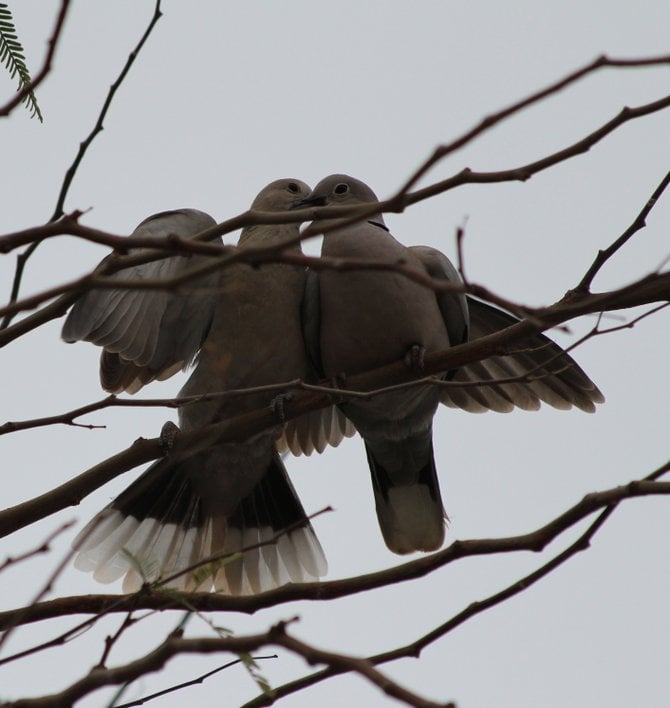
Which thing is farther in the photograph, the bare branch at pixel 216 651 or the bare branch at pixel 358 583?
the bare branch at pixel 358 583

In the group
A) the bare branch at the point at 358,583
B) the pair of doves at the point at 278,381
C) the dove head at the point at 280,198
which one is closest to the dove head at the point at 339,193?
the dove head at the point at 280,198

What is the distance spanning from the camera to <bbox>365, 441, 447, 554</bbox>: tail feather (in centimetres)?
545

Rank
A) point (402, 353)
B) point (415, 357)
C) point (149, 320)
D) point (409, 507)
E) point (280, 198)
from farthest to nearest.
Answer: point (280, 198) → point (409, 507) → point (402, 353) → point (149, 320) → point (415, 357)

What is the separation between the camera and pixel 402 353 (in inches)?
197

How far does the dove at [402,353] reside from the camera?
496 cm

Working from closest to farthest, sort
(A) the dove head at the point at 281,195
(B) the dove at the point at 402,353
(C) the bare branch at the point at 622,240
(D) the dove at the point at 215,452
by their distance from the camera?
1. (C) the bare branch at the point at 622,240
2. (B) the dove at the point at 402,353
3. (D) the dove at the point at 215,452
4. (A) the dove head at the point at 281,195

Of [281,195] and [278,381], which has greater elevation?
[281,195]

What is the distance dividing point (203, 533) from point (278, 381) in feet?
2.91

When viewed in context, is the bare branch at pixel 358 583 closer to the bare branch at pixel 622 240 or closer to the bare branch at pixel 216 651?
the bare branch at pixel 216 651

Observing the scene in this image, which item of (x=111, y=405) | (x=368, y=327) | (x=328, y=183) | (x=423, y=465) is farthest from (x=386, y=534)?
(x=111, y=405)

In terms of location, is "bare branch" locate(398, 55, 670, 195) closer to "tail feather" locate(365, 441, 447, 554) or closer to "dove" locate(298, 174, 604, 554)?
"dove" locate(298, 174, 604, 554)

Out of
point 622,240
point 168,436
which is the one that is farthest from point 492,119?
point 168,436

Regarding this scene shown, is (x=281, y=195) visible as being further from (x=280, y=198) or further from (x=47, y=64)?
(x=47, y=64)

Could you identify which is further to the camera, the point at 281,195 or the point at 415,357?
the point at 281,195
